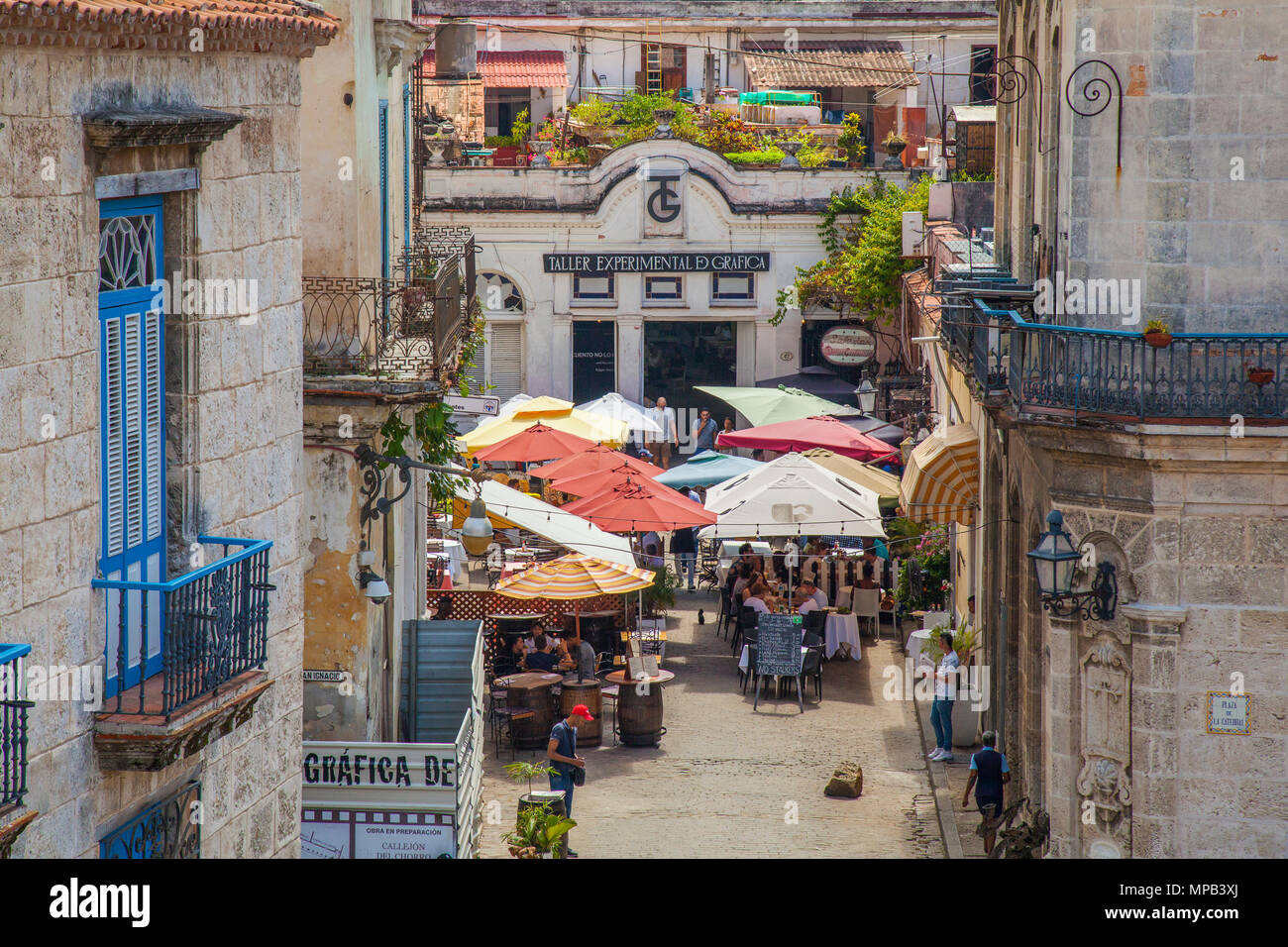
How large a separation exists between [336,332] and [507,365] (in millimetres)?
23451

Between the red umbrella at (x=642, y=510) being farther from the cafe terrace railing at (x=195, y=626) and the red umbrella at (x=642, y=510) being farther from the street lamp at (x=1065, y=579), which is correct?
the cafe terrace railing at (x=195, y=626)

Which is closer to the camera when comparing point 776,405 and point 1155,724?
point 1155,724

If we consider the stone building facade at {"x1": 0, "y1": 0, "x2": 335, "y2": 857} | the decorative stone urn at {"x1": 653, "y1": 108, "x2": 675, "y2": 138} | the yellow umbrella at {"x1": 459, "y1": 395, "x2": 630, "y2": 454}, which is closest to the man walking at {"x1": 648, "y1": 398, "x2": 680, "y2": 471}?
the yellow umbrella at {"x1": 459, "y1": 395, "x2": 630, "y2": 454}

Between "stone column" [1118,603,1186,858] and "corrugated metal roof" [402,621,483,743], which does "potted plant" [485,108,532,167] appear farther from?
"stone column" [1118,603,1186,858]

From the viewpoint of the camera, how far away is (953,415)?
906 inches

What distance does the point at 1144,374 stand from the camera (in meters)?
12.4

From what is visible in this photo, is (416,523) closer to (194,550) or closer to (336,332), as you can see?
(336,332)

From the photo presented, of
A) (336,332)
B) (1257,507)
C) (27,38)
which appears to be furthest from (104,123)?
(1257,507)

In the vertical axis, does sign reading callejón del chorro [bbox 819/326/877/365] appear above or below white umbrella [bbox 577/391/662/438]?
above

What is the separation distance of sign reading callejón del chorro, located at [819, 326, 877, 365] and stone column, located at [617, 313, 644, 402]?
411 cm

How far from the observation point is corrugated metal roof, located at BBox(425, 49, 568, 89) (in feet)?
141

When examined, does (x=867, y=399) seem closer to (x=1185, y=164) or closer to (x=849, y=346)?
(x=849, y=346)

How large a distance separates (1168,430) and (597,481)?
42.0ft

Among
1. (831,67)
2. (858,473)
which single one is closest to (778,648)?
(858,473)
